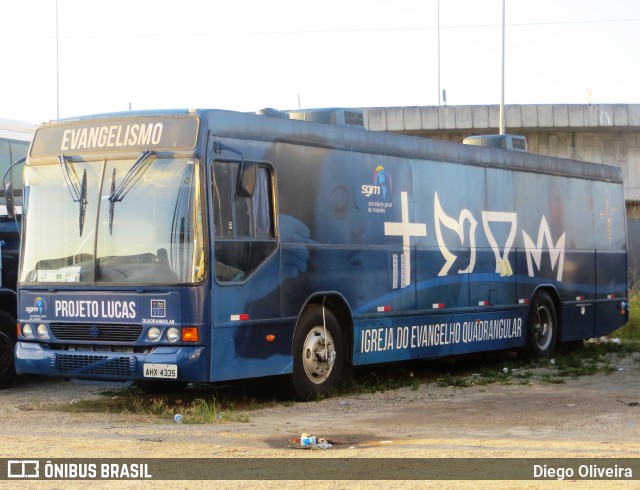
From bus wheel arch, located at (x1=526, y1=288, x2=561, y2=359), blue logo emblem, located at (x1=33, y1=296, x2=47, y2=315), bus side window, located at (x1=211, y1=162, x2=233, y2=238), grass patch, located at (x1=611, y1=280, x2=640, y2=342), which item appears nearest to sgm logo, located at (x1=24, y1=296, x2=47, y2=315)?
blue logo emblem, located at (x1=33, y1=296, x2=47, y2=315)

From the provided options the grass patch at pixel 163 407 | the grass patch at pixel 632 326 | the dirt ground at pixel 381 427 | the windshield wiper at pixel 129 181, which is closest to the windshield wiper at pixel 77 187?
the windshield wiper at pixel 129 181

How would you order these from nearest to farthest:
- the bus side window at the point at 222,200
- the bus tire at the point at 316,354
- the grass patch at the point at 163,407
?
the grass patch at the point at 163,407 < the bus side window at the point at 222,200 < the bus tire at the point at 316,354

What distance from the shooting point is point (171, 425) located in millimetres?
10992

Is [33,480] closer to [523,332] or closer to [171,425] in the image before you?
[171,425]

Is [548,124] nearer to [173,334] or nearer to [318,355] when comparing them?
[318,355]

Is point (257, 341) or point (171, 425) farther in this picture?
point (257, 341)

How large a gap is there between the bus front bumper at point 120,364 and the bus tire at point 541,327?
745cm

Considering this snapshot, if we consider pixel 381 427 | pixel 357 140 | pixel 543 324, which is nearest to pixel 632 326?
pixel 543 324

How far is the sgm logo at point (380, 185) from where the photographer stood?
560 inches

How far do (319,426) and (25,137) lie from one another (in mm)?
7509

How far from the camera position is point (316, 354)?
13.2 meters

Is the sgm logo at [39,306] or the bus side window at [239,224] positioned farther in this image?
the sgm logo at [39,306]

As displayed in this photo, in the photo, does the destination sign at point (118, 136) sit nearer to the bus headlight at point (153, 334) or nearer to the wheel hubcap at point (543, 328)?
the bus headlight at point (153, 334)

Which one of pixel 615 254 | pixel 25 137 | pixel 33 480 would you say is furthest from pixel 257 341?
pixel 615 254
